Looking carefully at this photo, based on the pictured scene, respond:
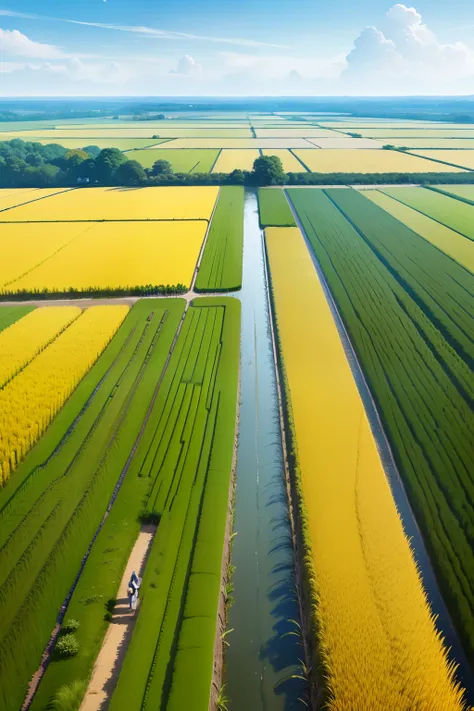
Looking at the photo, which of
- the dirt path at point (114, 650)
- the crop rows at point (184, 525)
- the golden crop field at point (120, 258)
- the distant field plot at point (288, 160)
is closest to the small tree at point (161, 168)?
the distant field plot at point (288, 160)

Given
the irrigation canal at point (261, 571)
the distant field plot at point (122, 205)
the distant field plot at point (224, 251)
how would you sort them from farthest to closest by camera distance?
1. the distant field plot at point (122, 205)
2. the distant field plot at point (224, 251)
3. the irrigation canal at point (261, 571)

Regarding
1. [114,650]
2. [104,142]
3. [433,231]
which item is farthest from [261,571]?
[104,142]

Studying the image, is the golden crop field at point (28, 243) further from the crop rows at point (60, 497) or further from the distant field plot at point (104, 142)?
the distant field plot at point (104, 142)

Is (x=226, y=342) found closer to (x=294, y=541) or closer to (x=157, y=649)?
(x=294, y=541)

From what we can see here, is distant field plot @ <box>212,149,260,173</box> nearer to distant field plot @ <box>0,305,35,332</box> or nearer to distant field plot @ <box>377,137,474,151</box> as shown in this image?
distant field plot @ <box>377,137,474,151</box>

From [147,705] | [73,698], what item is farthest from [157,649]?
[73,698]

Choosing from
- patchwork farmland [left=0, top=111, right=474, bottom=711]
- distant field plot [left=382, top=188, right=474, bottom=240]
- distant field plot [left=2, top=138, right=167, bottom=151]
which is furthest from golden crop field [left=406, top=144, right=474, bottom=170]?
distant field plot [left=2, top=138, right=167, bottom=151]
